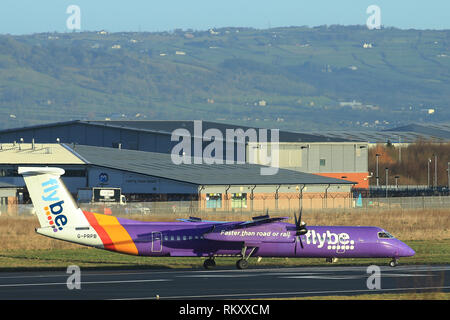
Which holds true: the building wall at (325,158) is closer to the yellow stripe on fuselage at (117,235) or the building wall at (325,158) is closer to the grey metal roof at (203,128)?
the grey metal roof at (203,128)

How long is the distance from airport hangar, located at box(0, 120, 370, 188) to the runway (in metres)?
78.6

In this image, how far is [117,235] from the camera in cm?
4672

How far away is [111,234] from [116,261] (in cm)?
843

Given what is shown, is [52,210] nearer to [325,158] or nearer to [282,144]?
[282,144]

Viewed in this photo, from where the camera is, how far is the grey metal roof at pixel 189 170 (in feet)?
347

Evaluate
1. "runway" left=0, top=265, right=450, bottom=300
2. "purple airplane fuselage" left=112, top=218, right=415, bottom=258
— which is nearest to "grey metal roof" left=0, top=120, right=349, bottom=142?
"purple airplane fuselage" left=112, top=218, right=415, bottom=258

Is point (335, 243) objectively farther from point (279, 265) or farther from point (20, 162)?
point (20, 162)

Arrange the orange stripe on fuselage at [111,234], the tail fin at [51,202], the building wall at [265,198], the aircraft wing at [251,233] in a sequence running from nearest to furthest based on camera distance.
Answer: the tail fin at [51,202]
the orange stripe on fuselage at [111,234]
the aircraft wing at [251,233]
the building wall at [265,198]

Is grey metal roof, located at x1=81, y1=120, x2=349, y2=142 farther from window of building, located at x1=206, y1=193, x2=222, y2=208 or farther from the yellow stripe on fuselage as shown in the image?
the yellow stripe on fuselage

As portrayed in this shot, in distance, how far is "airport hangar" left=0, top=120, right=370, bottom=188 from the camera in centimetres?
13075

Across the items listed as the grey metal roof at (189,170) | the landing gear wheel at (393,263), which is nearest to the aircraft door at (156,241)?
the landing gear wheel at (393,263)

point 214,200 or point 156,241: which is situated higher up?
point 156,241

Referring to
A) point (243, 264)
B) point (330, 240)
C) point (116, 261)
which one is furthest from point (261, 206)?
point (243, 264)
